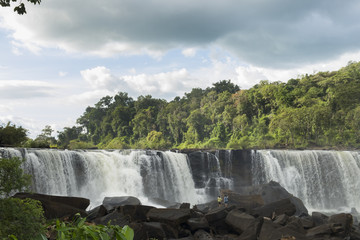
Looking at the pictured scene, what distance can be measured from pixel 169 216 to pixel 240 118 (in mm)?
44703

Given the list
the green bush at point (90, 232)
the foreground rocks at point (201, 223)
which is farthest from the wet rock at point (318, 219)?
the green bush at point (90, 232)

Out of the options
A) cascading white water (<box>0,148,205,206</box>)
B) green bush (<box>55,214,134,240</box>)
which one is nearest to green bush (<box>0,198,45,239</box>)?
green bush (<box>55,214,134,240</box>)

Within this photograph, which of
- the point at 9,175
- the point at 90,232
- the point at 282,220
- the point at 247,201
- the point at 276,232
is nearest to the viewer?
the point at 90,232

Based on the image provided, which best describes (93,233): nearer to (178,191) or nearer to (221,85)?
(178,191)

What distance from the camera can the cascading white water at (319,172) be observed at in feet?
98.5

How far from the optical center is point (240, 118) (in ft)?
182

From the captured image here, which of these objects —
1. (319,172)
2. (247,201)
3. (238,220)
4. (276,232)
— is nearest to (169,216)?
(238,220)

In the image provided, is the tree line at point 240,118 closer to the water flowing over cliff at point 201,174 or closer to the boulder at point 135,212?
the water flowing over cliff at point 201,174

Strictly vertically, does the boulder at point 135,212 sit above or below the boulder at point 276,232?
above

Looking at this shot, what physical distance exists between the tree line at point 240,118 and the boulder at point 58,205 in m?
36.4

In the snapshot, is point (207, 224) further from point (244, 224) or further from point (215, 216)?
point (244, 224)

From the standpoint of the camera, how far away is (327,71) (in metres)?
55.9

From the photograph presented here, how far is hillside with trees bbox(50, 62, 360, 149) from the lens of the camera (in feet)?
153

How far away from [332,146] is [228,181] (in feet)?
74.0
